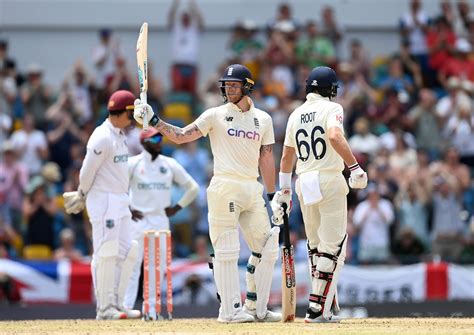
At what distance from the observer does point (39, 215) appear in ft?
67.2

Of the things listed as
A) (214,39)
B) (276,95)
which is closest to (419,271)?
(276,95)

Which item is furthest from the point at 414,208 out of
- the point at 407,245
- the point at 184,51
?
the point at 184,51

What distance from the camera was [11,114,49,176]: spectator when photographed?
869 inches

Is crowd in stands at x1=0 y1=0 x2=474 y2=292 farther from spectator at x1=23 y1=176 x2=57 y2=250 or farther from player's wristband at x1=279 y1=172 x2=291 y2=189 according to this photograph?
player's wristband at x1=279 y1=172 x2=291 y2=189

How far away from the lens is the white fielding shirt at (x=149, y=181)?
1570 cm

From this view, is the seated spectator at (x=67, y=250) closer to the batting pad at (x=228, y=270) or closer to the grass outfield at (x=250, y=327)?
the grass outfield at (x=250, y=327)

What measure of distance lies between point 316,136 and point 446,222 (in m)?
Answer: 8.66

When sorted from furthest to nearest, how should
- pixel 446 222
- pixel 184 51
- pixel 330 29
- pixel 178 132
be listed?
pixel 330 29 → pixel 184 51 → pixel 446 222 → pixel 178 132

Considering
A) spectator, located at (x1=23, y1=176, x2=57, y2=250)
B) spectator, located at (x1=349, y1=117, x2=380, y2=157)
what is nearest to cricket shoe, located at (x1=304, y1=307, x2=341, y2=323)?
spectator, located at (x1=23, y1=176, x2=57, y2=250)

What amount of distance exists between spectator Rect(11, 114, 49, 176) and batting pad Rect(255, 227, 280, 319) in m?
9.42

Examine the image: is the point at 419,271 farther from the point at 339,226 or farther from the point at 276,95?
the point at 339,226

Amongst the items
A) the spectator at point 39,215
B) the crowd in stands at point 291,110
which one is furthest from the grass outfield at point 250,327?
the spectator at point 39,215

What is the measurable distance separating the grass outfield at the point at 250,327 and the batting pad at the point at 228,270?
0.84ft

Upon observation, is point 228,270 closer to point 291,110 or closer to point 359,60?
point 291,110
